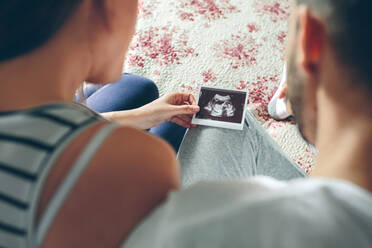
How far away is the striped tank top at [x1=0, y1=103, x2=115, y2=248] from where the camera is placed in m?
0.47

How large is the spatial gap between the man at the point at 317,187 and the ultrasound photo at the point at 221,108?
41cm

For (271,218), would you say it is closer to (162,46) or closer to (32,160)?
(32,160)

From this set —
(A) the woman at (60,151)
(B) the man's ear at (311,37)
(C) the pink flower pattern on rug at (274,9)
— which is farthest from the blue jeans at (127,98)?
(C) the pink flower pattern on rug at (274,9)

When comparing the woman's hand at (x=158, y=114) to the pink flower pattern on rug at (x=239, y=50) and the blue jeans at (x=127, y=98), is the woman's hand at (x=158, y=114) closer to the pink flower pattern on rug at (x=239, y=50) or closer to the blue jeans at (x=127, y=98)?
the blue jeans at (x=127, y=98)

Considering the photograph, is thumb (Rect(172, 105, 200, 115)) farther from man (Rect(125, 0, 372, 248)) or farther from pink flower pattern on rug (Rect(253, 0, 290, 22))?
pink flower pattern on rug (Rect(253, 0, 290, 22))

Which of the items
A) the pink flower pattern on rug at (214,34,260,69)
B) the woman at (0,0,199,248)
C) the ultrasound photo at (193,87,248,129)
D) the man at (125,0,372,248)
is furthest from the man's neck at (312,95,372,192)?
the pink flower pattern on rug at (214,34,260,69)

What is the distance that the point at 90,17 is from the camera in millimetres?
558

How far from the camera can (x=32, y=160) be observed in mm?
466

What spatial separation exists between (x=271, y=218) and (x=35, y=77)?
15.2 inches

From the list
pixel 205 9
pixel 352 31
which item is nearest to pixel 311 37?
pixel 352 31

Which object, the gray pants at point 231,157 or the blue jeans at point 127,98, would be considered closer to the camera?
the gray pants at point 231,157

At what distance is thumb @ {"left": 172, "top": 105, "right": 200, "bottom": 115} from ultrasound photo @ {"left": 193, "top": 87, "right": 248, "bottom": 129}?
0.02 meters

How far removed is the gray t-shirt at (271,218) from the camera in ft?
1.33

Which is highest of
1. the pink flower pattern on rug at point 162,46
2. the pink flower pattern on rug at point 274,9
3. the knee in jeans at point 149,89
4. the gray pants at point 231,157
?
the pink flower pattern on rug at point 274,9
